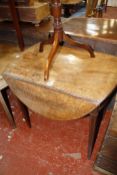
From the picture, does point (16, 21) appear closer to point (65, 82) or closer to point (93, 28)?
point (93, 28)

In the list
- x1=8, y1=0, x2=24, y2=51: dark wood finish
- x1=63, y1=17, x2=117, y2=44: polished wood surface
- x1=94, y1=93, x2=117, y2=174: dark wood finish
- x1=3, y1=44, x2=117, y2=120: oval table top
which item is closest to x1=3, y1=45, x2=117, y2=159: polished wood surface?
x1=3, y1=44, x2=117, y2=120: oval table top

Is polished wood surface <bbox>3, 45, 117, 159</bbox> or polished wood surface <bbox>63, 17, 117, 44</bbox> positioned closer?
polished wood surface <bbox>3, 45, 117, 159</bbox>

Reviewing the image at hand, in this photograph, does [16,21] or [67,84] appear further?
[16,21]

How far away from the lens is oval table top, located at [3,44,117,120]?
2.76 ft

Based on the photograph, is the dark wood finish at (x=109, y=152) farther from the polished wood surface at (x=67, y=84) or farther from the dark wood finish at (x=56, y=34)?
the dark wood finish at (x=56, y=34)

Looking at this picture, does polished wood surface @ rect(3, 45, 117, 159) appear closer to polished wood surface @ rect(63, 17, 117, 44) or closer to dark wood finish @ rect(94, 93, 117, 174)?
dark wood finish @ rect(94, 93, 117, 174)

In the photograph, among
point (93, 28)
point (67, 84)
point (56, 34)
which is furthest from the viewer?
point (93, 28)

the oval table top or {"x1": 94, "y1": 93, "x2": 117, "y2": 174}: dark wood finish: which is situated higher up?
the oval table top

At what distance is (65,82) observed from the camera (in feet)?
2.98

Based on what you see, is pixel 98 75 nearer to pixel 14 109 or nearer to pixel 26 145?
pixel 26 145

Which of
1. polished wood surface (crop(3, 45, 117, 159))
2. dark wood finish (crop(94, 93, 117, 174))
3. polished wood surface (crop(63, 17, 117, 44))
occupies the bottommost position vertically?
dark wood finish (crop(94, 93, 117, 174))

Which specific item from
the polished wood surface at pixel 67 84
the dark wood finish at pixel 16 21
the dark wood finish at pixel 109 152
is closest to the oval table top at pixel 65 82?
the polished wood surface at pixel 67 84

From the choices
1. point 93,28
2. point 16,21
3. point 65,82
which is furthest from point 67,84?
point 16,21

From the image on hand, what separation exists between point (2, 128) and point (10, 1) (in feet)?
3.61
